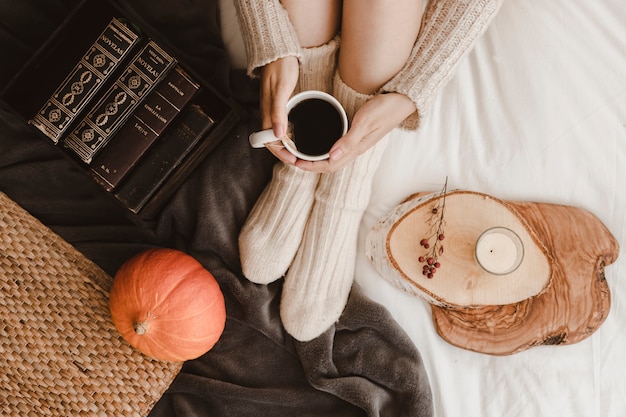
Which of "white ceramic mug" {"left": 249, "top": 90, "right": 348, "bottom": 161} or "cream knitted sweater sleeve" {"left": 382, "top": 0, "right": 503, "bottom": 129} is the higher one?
"cream knitted sweater sleeve" {"left": 382, "top": 0, "right": 503, "bottom": 129}

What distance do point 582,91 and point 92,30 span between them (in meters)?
0.81

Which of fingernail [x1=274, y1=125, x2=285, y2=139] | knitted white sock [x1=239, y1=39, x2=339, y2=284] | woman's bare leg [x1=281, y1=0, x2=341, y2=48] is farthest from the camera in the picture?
knitted white sock [x1=239, y1=39, x2=339, y2=284]

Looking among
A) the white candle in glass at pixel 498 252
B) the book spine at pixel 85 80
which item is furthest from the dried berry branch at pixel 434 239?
the book spine at pixel 85 80

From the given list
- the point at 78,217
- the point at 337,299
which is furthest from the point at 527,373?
the point at 78,217

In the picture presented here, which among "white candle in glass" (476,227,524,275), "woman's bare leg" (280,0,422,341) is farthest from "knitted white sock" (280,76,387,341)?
"white candle in glass" (476,227,524,275)

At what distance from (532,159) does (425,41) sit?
29 cm

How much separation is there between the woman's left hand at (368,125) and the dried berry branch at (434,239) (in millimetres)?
167

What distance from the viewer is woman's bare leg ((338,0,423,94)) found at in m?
0.72

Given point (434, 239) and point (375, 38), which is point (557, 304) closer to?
point (434, 239)

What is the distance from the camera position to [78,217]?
35.8 inches

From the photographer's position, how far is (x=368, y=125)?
2.38 ft

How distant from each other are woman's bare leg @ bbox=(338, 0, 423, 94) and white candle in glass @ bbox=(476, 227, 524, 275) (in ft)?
0.94

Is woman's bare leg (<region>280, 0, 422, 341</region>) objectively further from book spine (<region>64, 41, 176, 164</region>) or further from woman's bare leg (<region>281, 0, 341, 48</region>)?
book spine (<region>64, 41, 176, 164</region>)

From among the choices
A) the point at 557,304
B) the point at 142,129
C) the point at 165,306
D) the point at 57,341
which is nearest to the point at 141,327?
the point at 165,306
